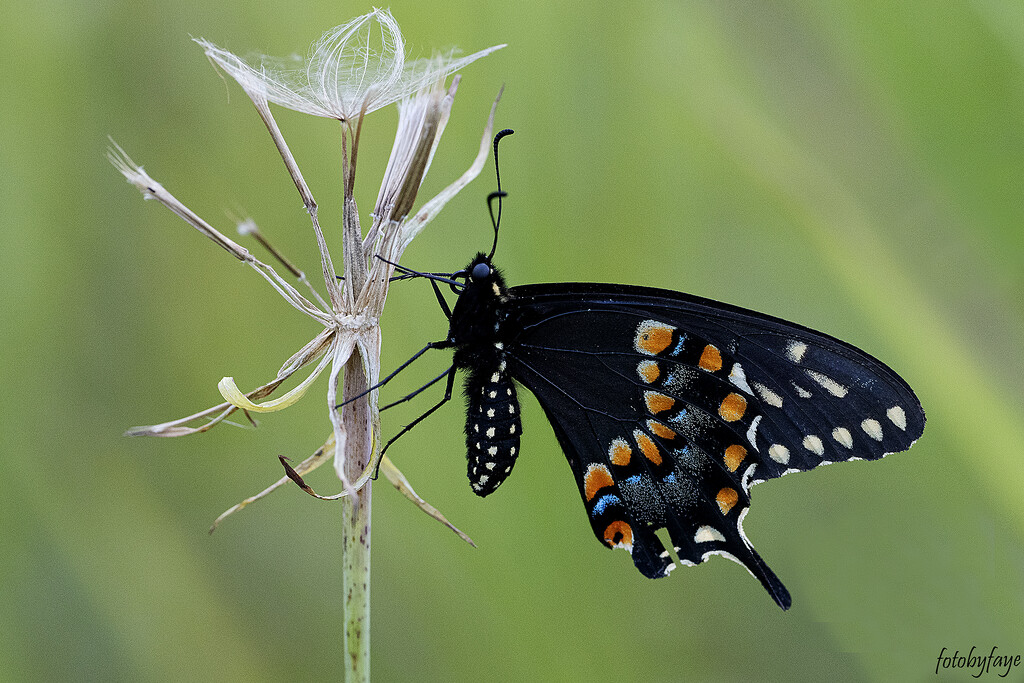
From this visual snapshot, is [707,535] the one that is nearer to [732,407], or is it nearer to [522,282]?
[732,407]

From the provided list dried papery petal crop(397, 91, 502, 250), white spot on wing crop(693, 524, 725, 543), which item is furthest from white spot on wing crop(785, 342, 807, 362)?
dried papery petal crop(397, 91, 502, 250)

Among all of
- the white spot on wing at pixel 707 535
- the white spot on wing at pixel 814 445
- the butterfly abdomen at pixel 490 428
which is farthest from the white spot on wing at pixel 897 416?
the butterfly abdomen at pixel 490 428

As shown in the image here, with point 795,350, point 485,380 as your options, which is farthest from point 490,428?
point 795,350

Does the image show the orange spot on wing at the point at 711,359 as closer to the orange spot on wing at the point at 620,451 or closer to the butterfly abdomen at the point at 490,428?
the orange spot on wing at the point at 620,451

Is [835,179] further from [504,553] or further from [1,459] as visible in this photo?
[1,459]

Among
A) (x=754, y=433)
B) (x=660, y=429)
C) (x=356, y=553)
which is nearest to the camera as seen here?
(x=356, y=553)

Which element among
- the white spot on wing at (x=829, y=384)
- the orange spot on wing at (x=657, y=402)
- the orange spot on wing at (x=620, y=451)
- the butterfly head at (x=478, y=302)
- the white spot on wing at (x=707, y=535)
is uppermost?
the butterfly head at (x=478, y=302)
